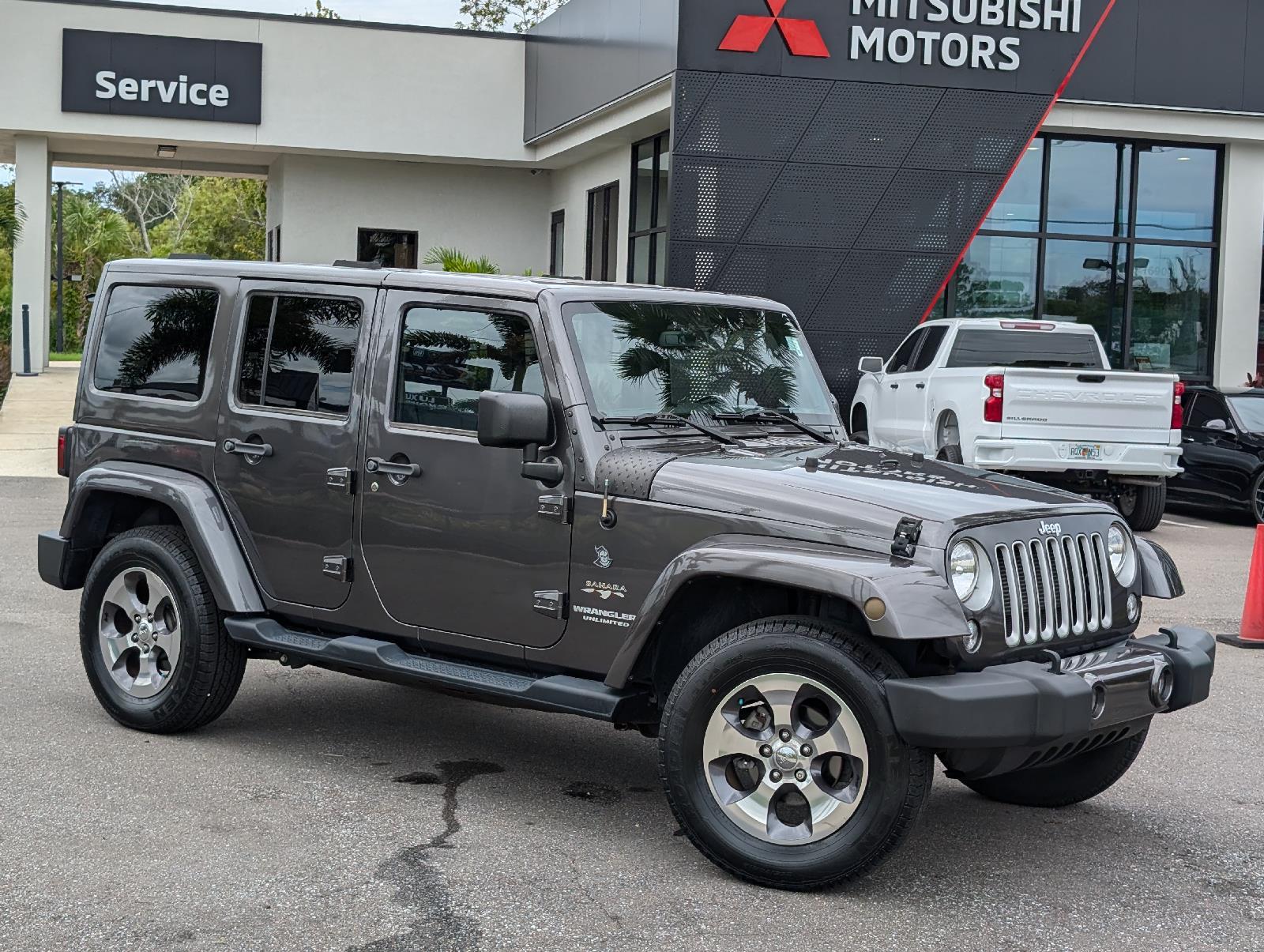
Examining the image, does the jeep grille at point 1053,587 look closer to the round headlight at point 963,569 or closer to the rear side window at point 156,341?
the round headlight at point 963,569

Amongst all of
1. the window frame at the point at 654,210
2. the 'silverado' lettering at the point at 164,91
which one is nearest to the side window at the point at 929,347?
the window frame at the point at 654,210

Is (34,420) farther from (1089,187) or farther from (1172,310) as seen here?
(1172,310)

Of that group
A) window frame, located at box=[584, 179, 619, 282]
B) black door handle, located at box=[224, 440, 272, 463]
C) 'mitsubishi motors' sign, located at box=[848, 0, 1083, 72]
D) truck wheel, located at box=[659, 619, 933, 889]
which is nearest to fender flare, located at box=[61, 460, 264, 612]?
black door handle, located at box=[224, 440, 272, 463]

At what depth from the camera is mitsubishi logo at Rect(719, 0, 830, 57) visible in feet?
63.1

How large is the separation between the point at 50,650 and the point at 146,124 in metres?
19.8

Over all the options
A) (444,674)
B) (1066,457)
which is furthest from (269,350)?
(1066,457)

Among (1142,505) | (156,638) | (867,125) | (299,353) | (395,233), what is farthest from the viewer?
(395,233)

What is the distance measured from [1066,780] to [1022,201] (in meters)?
18.3

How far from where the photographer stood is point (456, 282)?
5.88m

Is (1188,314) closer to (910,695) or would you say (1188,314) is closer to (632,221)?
(632,221)

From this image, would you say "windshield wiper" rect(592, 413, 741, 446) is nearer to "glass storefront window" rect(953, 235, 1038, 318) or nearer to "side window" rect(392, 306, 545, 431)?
"side window" rect(392, 306, 545, 431)

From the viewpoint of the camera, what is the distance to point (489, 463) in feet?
18.4

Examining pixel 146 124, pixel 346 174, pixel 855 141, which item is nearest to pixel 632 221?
pixel 855 141

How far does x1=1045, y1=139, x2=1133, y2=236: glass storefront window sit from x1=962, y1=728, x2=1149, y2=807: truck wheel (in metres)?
18.3
